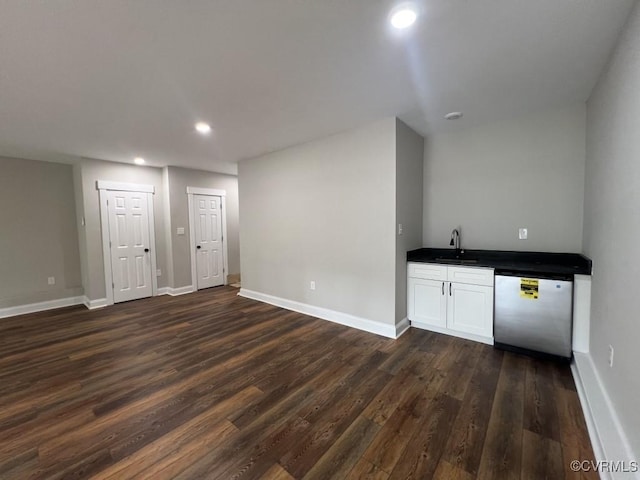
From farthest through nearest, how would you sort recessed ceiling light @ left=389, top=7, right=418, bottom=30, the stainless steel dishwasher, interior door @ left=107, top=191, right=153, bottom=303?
interior door @ left=107, top=191, right=153, bottom=303, the stainless steel dishwasher, recessed ceiling light @ left=389, top=7, right=418, bottom=30

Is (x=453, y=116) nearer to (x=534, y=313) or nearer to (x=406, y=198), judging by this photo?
(x=406, y=198)

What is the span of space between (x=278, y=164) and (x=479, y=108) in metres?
2.83

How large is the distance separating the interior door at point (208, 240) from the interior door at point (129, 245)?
0.92 meters

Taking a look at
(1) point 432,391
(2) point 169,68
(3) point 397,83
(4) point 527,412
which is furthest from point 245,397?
(3) point 397,83

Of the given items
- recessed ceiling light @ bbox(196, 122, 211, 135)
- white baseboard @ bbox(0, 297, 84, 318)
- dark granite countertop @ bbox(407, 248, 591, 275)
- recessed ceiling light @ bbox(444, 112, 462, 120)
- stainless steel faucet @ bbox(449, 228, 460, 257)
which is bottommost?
white baseboard @ bbox(0, 297, 84, 318)

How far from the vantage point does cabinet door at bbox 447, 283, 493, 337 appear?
115 inches

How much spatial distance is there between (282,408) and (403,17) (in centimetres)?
273

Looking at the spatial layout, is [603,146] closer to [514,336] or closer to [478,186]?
[478,186]

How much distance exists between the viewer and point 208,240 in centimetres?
603

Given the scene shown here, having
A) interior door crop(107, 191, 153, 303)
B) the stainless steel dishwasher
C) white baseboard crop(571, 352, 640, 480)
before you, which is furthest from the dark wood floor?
interior door crop(107, 191, 153, 303)

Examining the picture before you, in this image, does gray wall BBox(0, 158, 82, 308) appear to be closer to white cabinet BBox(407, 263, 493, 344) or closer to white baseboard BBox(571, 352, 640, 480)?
white cabinet BBox(407, 263, 493, 344)

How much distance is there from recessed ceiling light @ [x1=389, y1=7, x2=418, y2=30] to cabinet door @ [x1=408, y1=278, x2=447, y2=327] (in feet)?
Result: 8.44

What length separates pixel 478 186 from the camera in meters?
3.49

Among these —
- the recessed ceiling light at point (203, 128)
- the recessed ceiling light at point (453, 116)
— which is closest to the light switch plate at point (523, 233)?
the recessed ceiling light at point (453, 116)
